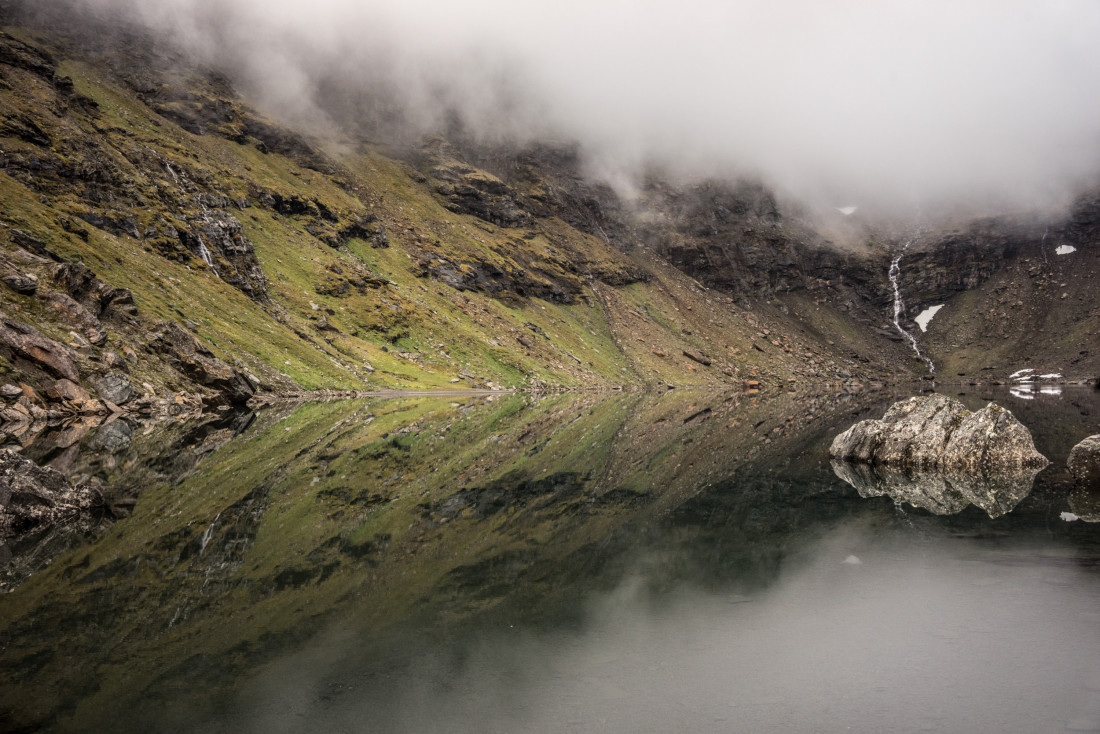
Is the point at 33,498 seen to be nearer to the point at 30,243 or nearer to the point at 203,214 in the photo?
the point at 30,243

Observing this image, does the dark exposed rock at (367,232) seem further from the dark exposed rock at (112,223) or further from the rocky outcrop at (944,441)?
the rocky outcrop at (944,441)

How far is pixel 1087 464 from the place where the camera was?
27.6 metres

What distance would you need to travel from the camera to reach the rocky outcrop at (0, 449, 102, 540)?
19.4m

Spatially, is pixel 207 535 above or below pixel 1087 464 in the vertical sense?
below

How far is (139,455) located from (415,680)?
31.0 metres

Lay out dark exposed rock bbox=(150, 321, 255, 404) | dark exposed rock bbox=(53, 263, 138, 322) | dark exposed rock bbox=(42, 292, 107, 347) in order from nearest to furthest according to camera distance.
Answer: dark exposed rock bbox=(42, 292, 107, 347), dark exposed rock bbox=(53, 263, 138, 322), dark exposed rock bbox=(150, 321, 255, 404)

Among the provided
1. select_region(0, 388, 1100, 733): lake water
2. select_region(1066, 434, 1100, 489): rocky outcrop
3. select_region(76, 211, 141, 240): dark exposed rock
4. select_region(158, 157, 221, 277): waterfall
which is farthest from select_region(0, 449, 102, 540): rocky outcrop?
select_region(158, 157, 221, 277): waterfall

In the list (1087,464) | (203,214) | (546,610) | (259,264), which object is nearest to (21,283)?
(259,264)

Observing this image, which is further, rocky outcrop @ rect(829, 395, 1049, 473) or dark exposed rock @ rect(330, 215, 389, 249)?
dark exposed rock @ rect(330, 215, 389, 249)

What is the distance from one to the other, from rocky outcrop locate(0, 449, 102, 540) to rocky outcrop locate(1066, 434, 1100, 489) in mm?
41488

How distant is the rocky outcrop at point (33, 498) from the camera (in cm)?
1936

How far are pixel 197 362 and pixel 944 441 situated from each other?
7333 cm

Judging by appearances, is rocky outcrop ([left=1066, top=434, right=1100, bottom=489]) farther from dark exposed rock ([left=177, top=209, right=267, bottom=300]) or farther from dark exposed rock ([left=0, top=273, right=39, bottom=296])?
dark exposed rock ([left=177, top=209, right=267, bottom=300])

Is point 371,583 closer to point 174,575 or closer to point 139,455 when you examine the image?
point 174,575
